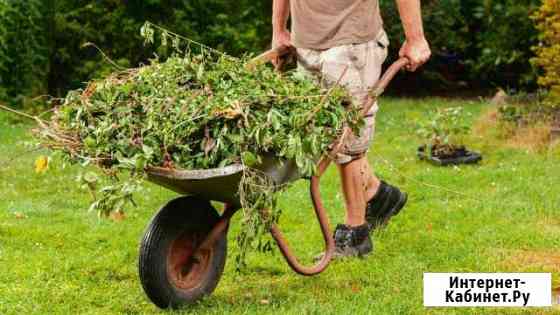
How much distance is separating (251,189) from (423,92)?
7.69m

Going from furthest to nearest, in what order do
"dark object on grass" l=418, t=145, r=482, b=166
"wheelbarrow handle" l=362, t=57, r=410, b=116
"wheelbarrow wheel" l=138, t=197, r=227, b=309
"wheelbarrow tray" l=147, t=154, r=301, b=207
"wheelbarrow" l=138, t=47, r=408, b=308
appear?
1. "dark object on grass" l=418, t=145, r=482, b=166
2. "wheelbarrow handle" l=362, t=57, r=410, b=116
3. "wheelbarrow wheel" l=138, t=197, r=227, b=309
4. "wheelbarrow" l=138, t=47, r=408, b=308
5. "wheelbarrow tray" l=147, t=154, r=301, b=207

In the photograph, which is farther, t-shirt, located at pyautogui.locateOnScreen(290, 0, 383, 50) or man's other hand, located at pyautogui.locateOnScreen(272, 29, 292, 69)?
man's other hand, located at pyautogui.locateOnScreen(272, 29, 292, 69)

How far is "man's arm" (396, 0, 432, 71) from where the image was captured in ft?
15.8

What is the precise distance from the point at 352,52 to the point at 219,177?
1.37 meters

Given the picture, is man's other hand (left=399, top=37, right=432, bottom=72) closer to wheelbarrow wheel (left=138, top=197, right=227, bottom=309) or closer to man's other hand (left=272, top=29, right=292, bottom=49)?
man's other hand (left=272, top=29, right=292, bottom=49)

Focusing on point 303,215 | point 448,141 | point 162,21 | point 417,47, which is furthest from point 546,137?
point 162,21

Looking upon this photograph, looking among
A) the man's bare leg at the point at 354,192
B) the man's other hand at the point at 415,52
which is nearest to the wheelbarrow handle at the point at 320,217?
the man's other hand at the point at 415,52

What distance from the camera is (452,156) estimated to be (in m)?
7.35

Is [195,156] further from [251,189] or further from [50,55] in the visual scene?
[50,55]

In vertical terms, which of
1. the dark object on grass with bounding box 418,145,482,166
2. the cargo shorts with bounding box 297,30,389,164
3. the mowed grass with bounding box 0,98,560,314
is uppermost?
the cargo shorts with bounding box 297,30,389,164

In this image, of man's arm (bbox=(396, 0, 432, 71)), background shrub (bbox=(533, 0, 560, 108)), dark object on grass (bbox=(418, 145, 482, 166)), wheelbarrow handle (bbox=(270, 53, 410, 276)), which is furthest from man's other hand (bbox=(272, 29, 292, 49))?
background shrub (bbox=(533, 0, 560, 108))

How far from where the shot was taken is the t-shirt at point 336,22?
4812mm

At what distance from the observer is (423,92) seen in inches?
441

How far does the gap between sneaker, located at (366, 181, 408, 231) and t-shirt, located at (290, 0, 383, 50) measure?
875 mm
